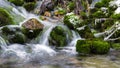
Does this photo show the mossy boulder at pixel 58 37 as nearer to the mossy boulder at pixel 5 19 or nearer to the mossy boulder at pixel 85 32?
the mossy boulder at pixel 85 32

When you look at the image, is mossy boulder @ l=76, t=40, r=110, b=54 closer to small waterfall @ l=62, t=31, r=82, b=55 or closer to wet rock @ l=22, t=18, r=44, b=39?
small waterfall @ l=62, t=31, r=82, b=55

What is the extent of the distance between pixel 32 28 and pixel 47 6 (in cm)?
438

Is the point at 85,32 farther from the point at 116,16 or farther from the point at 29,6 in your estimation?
the point at 29,6

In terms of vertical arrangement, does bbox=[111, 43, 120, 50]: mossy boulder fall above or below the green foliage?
below

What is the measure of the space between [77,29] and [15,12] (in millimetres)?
4030

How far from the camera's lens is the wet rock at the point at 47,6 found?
18.0 m

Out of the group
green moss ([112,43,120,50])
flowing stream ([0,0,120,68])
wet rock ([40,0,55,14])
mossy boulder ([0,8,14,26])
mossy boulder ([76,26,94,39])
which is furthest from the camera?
wet rock ([40,0,55,14])

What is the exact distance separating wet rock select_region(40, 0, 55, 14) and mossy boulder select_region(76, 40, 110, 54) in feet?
19.7

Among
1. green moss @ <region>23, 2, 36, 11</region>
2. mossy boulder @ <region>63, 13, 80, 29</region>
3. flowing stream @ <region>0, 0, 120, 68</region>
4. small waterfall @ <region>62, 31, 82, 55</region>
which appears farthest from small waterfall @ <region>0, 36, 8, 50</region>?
green moss @ <region>23, 2, 36, 11</region>

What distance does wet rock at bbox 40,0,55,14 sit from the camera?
709 inches

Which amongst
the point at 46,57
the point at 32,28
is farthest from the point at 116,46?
the point at 32,28

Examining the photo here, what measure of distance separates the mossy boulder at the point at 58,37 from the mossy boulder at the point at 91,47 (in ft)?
5.47

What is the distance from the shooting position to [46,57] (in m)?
11.7

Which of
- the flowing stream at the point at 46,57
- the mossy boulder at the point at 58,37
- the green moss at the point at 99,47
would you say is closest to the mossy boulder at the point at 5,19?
the flowing stream at the point at 46,57
